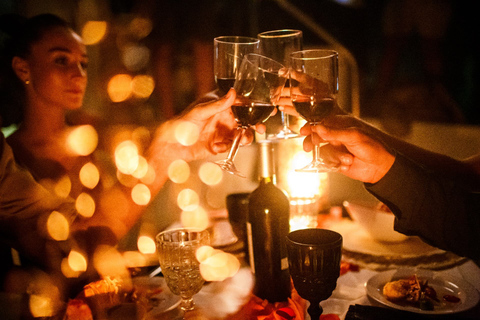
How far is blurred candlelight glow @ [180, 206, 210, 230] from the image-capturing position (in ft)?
5.06

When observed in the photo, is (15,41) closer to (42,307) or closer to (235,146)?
(235,146)

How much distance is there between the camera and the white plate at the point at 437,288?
867 mm

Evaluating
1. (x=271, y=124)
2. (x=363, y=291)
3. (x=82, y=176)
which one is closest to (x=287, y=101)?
(x=271, y=124)

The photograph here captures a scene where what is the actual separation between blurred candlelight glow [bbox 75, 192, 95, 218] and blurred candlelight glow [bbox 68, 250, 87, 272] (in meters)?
0.42

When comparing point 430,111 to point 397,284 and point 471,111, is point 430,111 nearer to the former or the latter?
point 471,111

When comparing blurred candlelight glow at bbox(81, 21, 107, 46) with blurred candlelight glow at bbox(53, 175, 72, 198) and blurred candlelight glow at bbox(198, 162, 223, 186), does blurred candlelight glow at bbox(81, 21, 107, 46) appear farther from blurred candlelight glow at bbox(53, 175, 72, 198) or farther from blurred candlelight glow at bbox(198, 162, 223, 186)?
blurred candlelight glow at bbox(198, 162, 223, 186)

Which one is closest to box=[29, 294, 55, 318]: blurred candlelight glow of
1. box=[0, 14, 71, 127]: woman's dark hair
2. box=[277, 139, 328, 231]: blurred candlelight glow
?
box=[277, 139, 328, 231]: blurred candlelight glow

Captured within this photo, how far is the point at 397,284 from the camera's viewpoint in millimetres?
958

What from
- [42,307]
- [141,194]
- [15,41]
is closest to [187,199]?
[141,194]

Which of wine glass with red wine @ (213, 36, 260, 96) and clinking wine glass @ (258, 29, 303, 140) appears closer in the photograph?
wine glass with red wine @ (213, 36, 260, 96)

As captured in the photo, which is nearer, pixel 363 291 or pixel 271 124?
pixel 363 291

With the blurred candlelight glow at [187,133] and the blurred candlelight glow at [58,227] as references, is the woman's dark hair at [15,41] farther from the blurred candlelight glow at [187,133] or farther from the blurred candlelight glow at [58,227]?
the blurred candlelight glow at [187,133]

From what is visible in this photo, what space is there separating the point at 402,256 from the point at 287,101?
63 cm

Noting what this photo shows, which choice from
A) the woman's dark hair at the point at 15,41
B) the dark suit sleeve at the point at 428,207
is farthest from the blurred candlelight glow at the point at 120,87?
the dark suit sleeve at the point at 428,207
